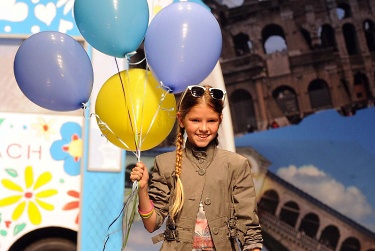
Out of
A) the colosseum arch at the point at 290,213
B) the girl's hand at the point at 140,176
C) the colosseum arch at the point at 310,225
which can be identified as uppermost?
the girl's hand at the point at 140,176

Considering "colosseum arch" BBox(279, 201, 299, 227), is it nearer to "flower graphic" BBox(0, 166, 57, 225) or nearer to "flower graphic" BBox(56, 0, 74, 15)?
"flower graphic" BBox(0, 166, 57, 225)

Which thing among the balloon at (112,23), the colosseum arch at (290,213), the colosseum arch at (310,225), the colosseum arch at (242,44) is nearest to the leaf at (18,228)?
the balloon at (112,23)

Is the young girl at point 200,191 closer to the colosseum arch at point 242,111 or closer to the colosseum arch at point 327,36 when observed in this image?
the colosseum arch at point 242,111

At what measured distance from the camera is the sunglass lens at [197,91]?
171 cm

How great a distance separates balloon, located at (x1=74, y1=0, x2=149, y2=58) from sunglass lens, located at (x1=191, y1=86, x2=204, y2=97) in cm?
48

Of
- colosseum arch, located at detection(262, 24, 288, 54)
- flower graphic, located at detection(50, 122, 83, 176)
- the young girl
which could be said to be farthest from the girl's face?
colosseum arch, located at detection(262, 24, 288, 54)

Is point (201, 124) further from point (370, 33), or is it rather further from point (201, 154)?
point (370, 33)

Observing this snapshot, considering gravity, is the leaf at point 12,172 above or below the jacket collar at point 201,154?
above

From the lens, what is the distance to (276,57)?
438cm

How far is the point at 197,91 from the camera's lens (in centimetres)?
171

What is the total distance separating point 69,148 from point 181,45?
1.38 m

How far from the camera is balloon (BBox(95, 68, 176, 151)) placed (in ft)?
6.66

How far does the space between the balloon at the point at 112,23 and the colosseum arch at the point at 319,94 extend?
8.44 feet

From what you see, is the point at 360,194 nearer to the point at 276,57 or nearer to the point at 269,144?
the point at 269,144
